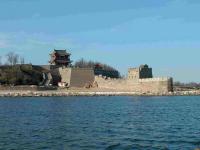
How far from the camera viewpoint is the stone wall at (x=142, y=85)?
97.1 metres

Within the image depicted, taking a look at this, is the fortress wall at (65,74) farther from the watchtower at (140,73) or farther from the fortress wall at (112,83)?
the watchtower at (140,73)

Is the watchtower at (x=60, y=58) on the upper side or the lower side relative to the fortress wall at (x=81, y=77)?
upper

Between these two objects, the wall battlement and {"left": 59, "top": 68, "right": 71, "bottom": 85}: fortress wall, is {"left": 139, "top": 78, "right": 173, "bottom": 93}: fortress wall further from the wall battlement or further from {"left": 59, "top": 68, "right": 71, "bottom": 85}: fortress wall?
{"left": 59, "top": 68, "right": 71, "bottom": 85}: fortress wall

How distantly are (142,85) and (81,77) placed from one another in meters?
16.5

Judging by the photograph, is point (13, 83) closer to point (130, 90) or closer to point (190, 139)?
point (130, 90)

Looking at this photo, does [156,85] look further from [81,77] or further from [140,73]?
[81,77]

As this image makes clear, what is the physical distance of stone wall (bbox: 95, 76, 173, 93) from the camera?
9706 cm

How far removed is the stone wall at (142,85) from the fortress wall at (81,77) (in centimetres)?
536

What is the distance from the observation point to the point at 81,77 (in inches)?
4296

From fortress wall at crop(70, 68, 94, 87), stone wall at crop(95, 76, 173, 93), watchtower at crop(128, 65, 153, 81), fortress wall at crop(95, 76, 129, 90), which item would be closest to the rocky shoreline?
stone wall at crop(95, 76, 173, 93)

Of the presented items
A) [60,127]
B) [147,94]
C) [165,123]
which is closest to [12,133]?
[60,127]

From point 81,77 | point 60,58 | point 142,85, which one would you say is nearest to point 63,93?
point 81,77

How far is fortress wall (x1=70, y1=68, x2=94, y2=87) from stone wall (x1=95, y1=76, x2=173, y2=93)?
536cm

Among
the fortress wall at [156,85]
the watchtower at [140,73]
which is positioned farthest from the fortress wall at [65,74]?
the fortress wall at [156,85]
